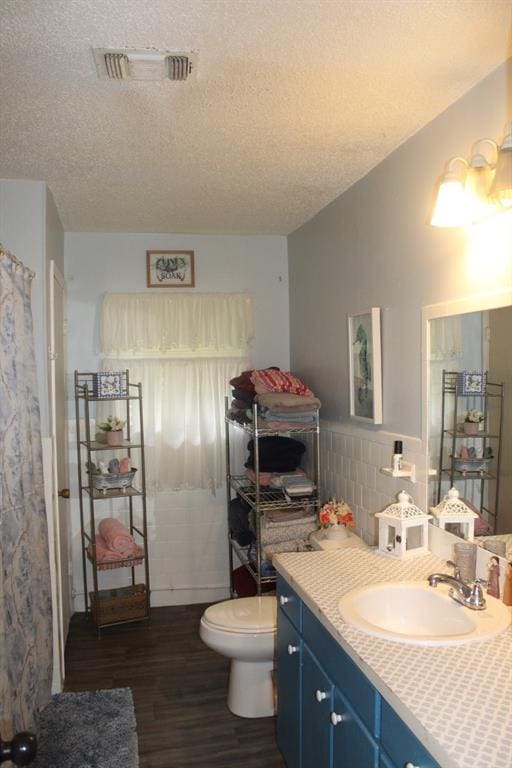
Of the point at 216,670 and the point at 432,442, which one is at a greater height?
the point at 432,442

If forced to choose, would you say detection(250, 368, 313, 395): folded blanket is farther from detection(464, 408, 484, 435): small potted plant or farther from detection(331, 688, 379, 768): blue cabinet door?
detection(331, 688, 379, 768): blue cabinet door

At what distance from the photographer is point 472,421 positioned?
6.87 feet

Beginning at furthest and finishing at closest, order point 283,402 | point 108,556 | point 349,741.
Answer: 1. point 108,556
2. point 283,402
3. point 349,741

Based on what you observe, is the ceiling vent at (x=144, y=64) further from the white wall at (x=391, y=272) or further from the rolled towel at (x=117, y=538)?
the rolled towel at (x=117, y=538)

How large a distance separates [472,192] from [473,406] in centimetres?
69

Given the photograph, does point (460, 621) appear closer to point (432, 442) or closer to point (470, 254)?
point (432, 442)

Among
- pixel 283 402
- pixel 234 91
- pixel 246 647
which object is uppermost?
pixel 234 91

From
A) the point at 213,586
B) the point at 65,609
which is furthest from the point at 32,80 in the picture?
the point at 213,586

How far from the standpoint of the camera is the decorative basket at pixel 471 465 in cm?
203

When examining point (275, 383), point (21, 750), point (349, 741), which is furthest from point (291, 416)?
point (21, 750)

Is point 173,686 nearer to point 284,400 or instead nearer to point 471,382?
point 284,400

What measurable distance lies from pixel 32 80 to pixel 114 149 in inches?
24.1

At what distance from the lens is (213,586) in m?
4.20

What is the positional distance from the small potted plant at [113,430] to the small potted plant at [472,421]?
2270 millimetres
